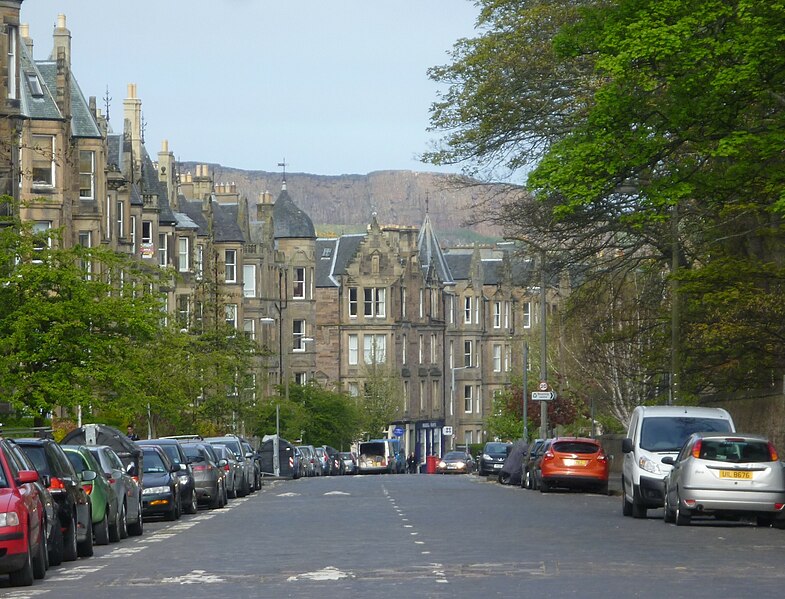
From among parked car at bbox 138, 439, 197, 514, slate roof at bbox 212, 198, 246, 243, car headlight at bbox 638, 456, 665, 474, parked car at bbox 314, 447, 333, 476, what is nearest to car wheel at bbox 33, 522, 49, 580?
car headlight at bbox 638, 456, 665, 474

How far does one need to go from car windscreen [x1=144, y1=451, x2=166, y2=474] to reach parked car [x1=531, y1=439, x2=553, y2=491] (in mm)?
16824

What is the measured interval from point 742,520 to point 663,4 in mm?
9356

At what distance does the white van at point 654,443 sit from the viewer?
1254 inches

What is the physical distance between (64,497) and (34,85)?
42.1 meters

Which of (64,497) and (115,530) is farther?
(115,530)

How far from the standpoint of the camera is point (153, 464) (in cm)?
3453

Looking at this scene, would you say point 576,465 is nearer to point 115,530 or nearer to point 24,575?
point 115,530

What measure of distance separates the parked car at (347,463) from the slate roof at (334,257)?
21268 millimetres

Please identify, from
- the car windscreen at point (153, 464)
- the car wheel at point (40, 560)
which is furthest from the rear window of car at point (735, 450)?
the car wheel at point (40, 560)

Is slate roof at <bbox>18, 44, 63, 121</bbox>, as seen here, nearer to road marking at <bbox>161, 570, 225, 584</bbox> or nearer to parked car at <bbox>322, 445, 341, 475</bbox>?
parked car at <bbox>322, 445, 341, 475</bbox>

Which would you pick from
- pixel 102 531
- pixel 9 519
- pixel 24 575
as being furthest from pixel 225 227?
pixel 9 519

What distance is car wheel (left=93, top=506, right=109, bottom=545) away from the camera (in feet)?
83.8

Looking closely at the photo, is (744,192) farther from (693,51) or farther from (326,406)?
(326,406)

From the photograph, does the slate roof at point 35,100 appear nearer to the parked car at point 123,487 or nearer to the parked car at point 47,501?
the parked car at point 123,487
